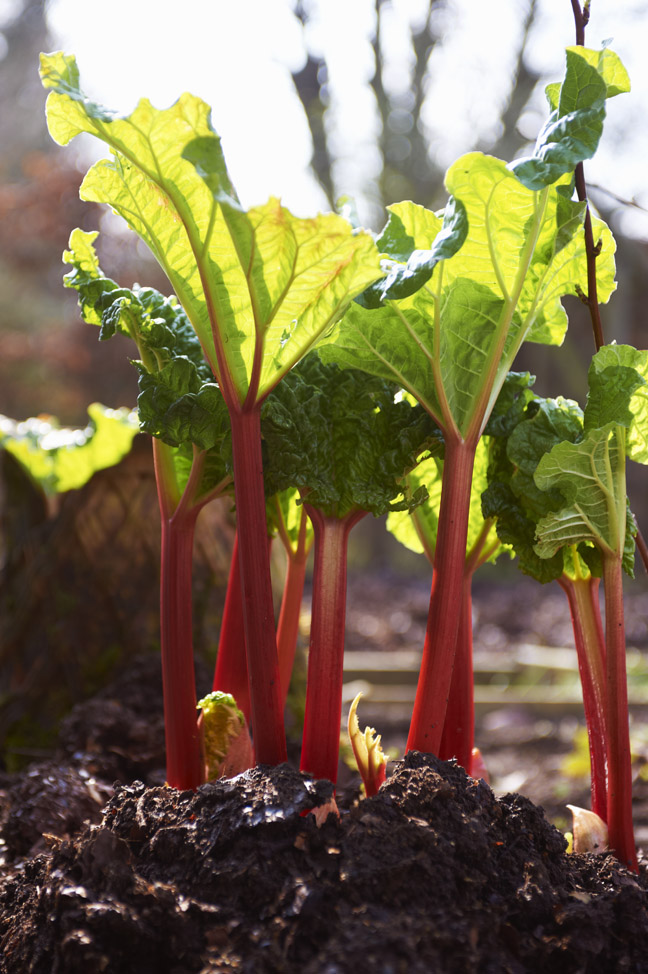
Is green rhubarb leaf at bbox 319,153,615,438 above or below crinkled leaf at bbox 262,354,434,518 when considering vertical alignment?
above

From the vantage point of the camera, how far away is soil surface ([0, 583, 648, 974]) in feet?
2.32

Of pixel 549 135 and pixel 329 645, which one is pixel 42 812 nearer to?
pixel 329 645

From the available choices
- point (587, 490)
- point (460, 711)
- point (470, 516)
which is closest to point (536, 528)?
point (587, 490)

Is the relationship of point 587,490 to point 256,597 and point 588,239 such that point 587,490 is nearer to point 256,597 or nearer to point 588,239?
point 588,239

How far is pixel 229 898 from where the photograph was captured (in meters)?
0.77

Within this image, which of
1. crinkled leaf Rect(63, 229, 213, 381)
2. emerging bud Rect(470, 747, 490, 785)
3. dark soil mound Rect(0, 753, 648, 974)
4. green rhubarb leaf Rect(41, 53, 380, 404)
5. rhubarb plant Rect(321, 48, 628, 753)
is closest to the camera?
dark soil mound Rect(0, 753, 648, 974)

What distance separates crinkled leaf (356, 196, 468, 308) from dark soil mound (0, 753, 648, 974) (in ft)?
2.06

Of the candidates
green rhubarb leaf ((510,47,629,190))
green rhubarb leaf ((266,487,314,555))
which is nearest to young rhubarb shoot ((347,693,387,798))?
green rhubarb leaf ((266,487,314,555))

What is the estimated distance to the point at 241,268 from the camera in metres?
0.95

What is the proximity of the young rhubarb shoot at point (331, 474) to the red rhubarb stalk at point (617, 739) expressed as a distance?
350 mm

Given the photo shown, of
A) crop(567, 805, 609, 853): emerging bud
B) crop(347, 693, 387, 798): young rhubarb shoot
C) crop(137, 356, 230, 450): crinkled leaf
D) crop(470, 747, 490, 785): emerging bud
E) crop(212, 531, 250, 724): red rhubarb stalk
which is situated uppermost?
crop(137, 356, 230, 450): crinkled leaf

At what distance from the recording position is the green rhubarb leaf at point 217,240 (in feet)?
2.79

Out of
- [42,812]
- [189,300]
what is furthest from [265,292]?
[42,812]

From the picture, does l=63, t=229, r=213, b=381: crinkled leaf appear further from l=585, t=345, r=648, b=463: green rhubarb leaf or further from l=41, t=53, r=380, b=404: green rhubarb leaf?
l=585, t=345, r=648, b=463: green rhubarb leaf
